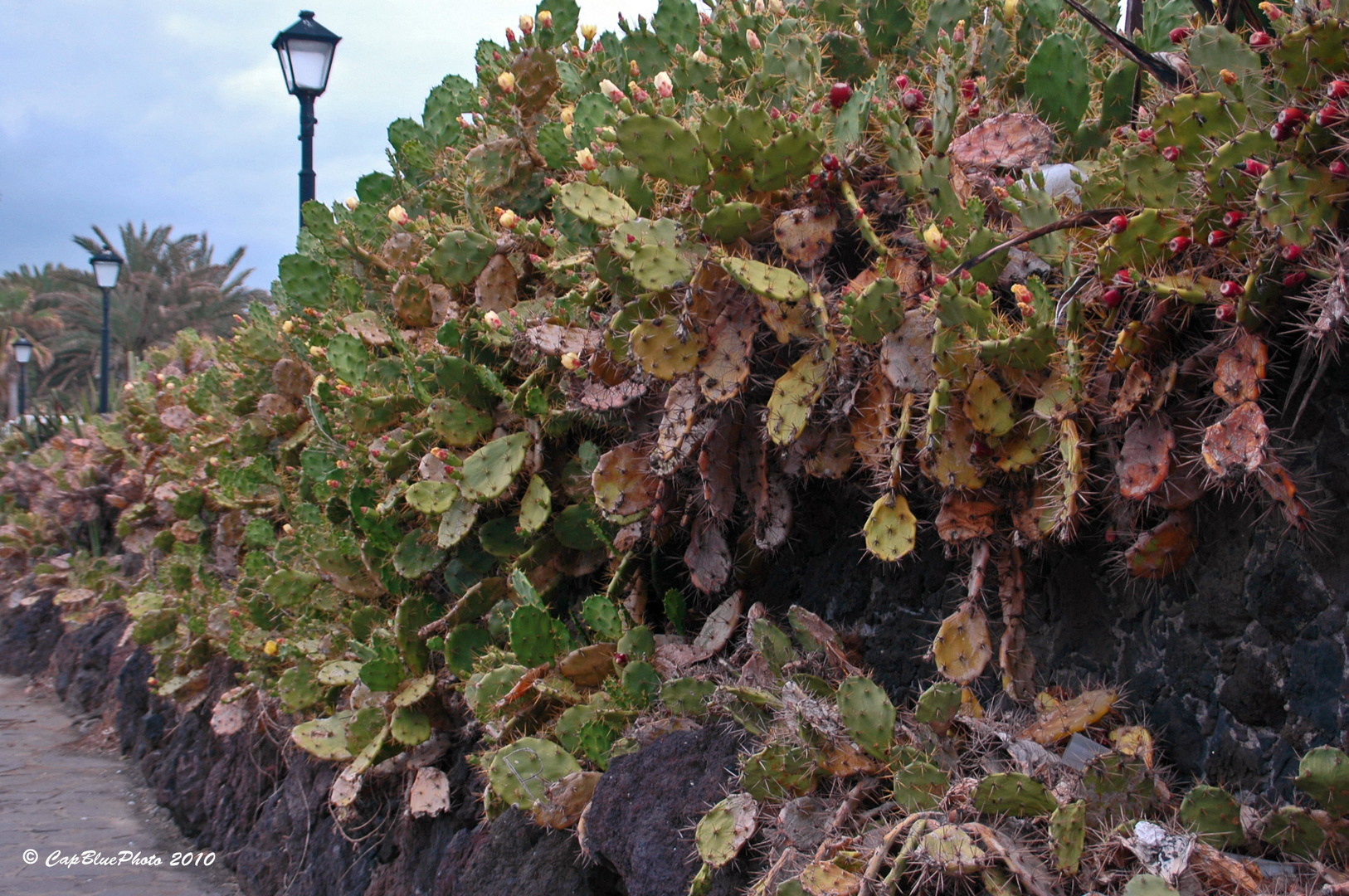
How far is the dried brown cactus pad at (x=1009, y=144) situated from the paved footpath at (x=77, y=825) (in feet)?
16.7

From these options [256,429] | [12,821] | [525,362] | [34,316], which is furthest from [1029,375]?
[34,316]

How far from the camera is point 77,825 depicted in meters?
6.55

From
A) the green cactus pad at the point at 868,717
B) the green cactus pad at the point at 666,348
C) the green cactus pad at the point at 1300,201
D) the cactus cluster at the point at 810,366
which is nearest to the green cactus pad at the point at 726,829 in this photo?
the cactus cluster at the point at 810,366

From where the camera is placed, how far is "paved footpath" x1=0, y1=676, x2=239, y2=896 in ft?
18.1

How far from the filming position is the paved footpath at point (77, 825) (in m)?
5.52

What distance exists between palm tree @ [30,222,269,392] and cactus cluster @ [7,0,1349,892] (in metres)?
24.7

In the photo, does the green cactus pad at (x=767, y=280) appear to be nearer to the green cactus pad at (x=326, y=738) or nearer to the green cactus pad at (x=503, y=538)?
the green cactus pad at (x=503, y=538)

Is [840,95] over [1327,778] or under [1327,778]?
over

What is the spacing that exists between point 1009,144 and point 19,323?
113 feet

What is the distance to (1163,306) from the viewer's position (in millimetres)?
2373

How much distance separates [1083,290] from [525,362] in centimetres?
236

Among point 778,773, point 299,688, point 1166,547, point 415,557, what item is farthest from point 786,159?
point 299,688

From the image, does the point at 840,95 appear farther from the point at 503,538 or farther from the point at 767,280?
the point at 503,538

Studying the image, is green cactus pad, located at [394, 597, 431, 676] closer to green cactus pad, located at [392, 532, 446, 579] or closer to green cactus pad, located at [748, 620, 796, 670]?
green cactus pad, located at [392, 532, 446, 579]
